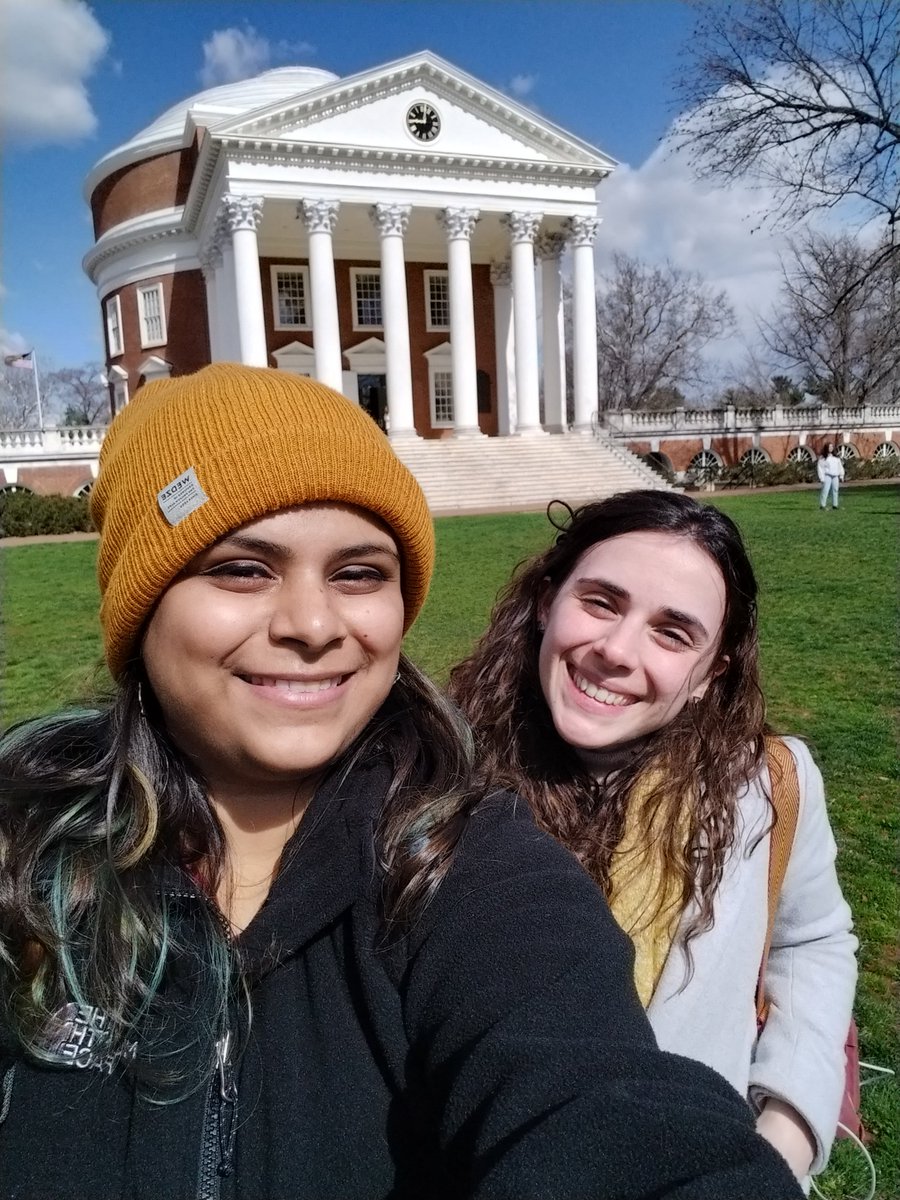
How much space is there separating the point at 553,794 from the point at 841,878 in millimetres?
2906

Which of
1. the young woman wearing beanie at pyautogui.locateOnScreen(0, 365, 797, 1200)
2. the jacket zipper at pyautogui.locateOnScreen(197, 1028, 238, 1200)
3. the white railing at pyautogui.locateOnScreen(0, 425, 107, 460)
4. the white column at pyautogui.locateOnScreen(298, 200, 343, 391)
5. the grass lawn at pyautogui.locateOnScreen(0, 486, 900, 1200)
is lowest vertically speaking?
the grass lawn at pyautogui.locateOnScreen(0, 486, 900, 1200)

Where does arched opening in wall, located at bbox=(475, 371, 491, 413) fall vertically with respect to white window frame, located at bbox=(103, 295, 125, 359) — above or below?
below

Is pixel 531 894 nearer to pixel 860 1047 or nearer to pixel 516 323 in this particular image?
pixel 860 1047

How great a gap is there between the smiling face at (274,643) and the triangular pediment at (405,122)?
115 feet

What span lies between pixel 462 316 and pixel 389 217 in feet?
16.4

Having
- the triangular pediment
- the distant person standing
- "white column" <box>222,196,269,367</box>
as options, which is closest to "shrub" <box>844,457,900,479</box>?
the distant person standing

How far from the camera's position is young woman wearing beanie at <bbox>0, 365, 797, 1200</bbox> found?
133 centimetres

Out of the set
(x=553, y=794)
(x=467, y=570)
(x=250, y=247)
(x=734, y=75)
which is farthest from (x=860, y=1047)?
(x=250, y=247)

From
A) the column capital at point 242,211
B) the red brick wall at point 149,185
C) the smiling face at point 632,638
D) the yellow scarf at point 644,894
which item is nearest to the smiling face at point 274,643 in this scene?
the smiling face at point 632,638

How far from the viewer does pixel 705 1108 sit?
125cm

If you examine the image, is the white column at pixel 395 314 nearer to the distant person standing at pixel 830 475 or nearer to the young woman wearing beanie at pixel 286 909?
the distant person standing at pixel 830 475

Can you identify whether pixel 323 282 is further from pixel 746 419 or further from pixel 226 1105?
pixel 226 1105

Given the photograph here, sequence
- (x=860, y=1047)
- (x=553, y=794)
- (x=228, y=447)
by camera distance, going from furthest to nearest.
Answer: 1. (x=860, y=1047)
2. (x=553, y=794)
3. (x=228, y=447)

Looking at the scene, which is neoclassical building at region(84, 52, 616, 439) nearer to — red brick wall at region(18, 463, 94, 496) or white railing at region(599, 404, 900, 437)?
white railing at region(599, 404, 900, 437)
